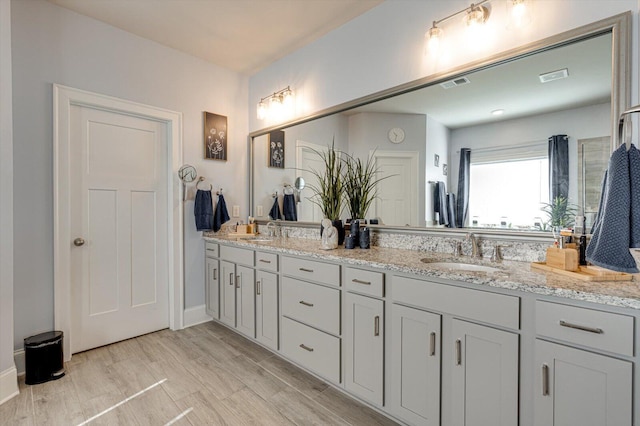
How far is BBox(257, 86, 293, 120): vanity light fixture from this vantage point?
3010 mm

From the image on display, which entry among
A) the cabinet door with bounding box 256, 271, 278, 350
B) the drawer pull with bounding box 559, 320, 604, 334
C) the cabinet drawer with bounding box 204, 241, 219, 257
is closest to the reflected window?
the drawer pull with bounding box 559, 320, 604, 334

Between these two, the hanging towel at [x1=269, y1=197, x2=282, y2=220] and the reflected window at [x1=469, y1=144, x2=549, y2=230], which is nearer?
the reflected window at [x1=469, y1=144, x2=549, y2=230]

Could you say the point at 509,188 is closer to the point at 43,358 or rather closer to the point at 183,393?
the point at 183,393

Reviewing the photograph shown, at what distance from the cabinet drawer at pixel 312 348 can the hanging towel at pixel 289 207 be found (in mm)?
1100

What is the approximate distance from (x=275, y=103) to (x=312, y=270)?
6.15ft

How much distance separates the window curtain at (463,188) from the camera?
1927 mm

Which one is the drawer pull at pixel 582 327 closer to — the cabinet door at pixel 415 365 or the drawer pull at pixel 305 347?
the cabinet door at pixel 415 365

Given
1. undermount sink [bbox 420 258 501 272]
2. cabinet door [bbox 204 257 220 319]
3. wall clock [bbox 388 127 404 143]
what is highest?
wall clock [bbox 388 127 404 143]

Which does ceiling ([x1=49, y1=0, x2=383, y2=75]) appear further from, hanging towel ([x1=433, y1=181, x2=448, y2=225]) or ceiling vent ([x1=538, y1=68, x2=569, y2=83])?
hanging towel ([x1=433, y1=181, x2=448, y2=225])

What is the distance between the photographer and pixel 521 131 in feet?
5.67

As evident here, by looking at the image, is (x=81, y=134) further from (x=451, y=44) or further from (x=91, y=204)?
(x=451, y=44)

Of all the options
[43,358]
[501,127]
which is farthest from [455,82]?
[43,358]

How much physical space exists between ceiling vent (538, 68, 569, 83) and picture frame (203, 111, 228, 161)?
278 centimetres

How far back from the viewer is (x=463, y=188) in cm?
194
